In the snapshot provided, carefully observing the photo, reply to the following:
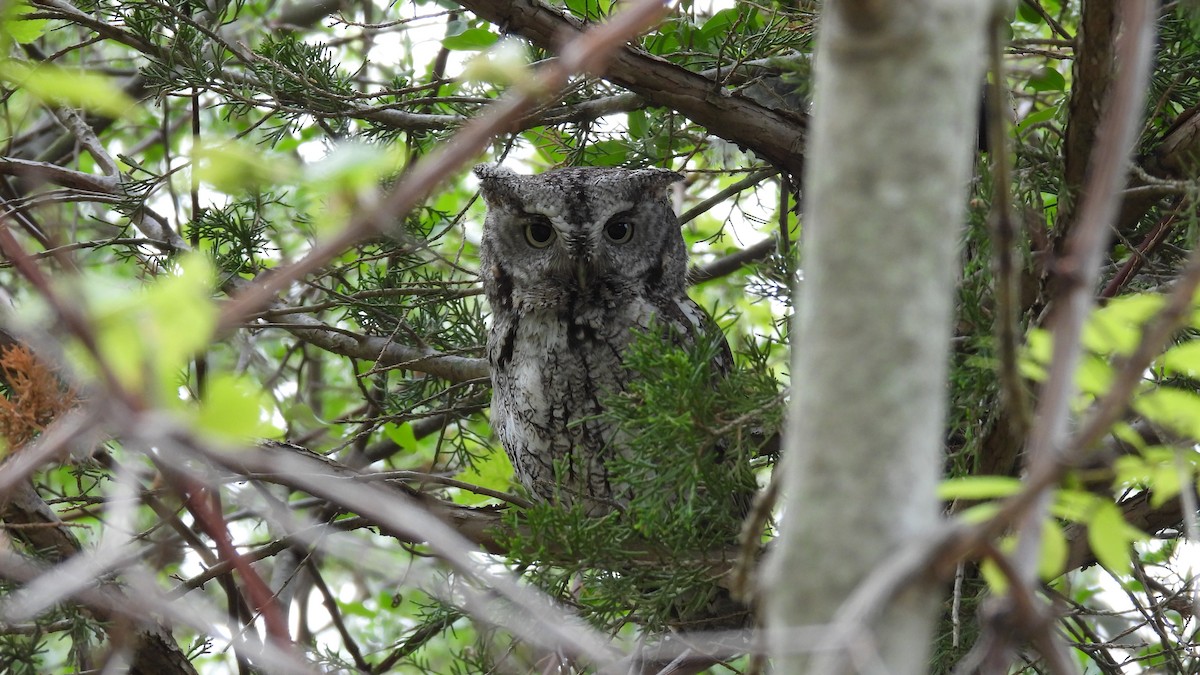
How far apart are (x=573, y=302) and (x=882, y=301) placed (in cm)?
177

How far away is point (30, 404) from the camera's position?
1.46 m

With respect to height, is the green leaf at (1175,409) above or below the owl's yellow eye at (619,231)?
below

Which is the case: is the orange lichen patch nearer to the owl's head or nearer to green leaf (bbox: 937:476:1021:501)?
the owl's head

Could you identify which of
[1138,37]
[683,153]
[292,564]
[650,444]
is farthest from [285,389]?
[1138,37]

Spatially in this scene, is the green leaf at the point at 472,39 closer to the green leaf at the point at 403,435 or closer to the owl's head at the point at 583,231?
the owl's head at the point at 583,231

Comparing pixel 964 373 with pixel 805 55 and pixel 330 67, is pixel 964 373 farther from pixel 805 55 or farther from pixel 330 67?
pixel 330 67

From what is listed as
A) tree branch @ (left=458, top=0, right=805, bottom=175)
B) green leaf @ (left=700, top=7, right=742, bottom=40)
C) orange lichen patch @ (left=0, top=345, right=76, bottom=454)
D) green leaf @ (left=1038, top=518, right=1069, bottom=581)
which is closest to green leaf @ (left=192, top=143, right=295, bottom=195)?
green leaf @ (left=1038, top=518, right=1069, bottom=581)

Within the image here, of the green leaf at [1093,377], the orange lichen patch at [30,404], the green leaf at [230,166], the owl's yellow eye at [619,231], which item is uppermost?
the owl's yellow eye at [619,231]

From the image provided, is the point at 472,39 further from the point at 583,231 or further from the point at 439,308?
the point at 439,308

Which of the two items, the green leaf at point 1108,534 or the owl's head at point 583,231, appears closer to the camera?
the green leaf at point 1108,534

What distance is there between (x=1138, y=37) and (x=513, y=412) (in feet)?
5.96

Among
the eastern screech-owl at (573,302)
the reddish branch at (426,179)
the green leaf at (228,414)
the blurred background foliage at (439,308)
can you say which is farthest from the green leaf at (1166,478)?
the eastern screech-owl at (573,302)

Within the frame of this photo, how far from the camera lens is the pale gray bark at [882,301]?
1.92 feet

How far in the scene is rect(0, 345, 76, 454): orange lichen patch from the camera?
4.68 feet
